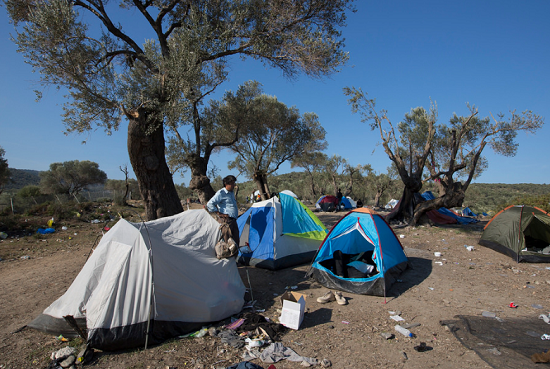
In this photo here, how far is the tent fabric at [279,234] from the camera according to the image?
737cm

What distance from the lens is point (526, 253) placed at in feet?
24.8

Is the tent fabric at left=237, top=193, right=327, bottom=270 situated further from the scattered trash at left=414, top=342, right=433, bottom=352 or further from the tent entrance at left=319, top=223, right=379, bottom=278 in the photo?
the scattered trash at left=414, top=342, right=433, bottom=352

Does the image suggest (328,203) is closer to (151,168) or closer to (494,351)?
(151,168)

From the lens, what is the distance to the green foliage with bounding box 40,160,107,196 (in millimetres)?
33844

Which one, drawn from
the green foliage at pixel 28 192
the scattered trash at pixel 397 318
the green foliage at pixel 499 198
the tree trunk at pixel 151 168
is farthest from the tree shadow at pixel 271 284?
the green foliage at pixel 28 192

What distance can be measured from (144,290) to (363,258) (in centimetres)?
475

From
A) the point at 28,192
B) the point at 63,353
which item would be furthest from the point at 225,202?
the point at 28,192

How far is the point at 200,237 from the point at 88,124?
5.73 metres

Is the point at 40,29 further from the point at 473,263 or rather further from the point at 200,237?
the point at 473,263

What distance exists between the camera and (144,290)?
3947mm

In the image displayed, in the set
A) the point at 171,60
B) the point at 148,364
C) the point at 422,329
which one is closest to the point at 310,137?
the point at 171,60

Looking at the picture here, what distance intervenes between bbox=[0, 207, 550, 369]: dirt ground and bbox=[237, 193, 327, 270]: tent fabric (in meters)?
0.40

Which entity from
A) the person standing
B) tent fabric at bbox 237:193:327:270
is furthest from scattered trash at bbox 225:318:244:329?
tent fabric at bbox 237:193:327:270

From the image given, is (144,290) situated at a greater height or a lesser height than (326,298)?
greater
